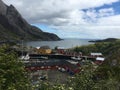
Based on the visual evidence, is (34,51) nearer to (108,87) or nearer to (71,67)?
(71,67)

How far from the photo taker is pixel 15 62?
80.7ft

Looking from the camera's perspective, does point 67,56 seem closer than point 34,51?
Yes

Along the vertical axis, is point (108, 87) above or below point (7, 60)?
below

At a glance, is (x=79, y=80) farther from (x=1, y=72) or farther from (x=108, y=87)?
(x=1, y=72)

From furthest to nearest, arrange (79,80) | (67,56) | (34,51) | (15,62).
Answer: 1. (34,51)
2. (67,56)
3. (15,62)
4. (79,80)

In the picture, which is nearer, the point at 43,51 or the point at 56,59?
the point at 56,59

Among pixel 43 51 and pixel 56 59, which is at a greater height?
pixel 43 51

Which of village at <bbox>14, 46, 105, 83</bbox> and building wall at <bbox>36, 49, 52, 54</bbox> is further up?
building wall at <bbox>36, 49, 52, 54</bbox>

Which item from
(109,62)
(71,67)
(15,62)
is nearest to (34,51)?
(71,67)

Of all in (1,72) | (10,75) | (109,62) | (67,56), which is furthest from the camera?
(67,56)

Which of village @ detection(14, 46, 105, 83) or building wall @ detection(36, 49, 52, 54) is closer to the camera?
village @ detection(14, 46, 105, 83)

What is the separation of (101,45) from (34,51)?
128 feet

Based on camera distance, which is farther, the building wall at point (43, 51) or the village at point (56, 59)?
the building wall at point (43, 51)

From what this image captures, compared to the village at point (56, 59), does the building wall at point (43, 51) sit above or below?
above
